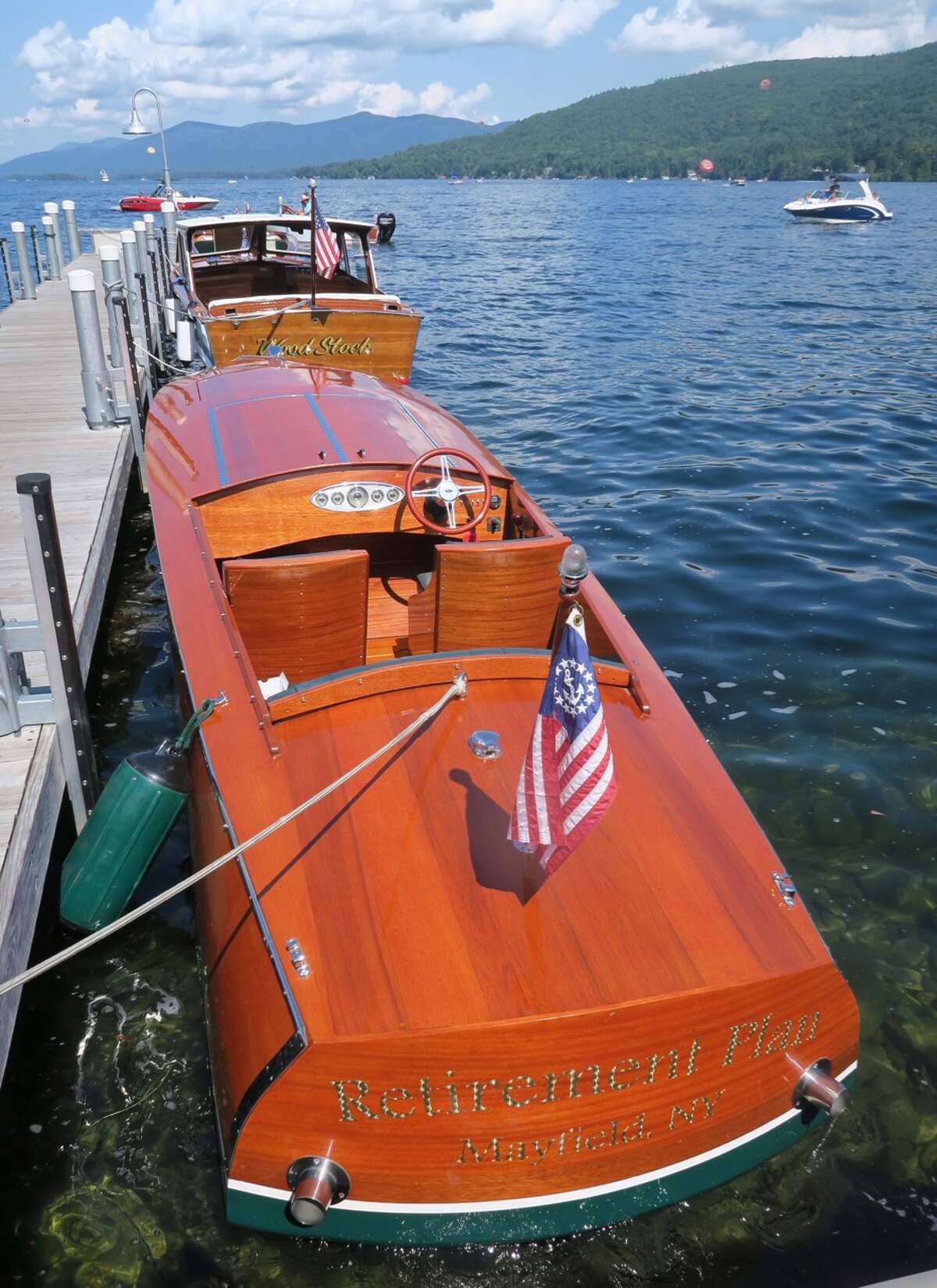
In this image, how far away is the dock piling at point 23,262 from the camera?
1814 centimetres

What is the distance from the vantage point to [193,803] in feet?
15.4

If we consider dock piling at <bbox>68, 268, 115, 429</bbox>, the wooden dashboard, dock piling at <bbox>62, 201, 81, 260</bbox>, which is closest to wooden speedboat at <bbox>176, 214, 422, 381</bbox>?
dock piling at <bbox>68, 268, 115, 429</bbox>

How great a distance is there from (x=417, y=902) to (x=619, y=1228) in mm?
1526

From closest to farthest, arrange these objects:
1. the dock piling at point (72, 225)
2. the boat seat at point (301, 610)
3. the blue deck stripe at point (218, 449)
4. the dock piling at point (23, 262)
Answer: the boat seat at point (301, 610) → the blue deck stripe at point (218, 449) → the dock piling at point (23, 262) → the dock piling at point (72, 225)

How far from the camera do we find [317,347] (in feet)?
40.5

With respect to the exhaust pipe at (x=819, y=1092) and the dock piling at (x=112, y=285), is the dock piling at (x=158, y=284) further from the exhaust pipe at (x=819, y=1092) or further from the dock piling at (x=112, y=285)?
the exhaust pipe at (x=819, y=1092)

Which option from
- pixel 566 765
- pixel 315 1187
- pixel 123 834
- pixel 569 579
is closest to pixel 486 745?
pixel 566 765

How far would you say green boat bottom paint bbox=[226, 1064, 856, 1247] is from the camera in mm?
3104

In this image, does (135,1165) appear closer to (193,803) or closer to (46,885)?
(193,803)

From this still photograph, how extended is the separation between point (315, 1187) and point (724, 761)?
13.7 feet

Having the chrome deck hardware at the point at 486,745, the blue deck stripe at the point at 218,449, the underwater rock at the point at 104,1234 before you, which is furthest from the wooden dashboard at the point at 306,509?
the underwater rock at the point at 104,1234

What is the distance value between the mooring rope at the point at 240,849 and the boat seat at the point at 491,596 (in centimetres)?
81

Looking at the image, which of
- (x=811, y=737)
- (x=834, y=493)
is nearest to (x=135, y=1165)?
(x=811, y=737)

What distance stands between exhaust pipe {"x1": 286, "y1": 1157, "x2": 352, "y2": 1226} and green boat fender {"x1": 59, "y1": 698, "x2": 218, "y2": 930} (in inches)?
79.6
